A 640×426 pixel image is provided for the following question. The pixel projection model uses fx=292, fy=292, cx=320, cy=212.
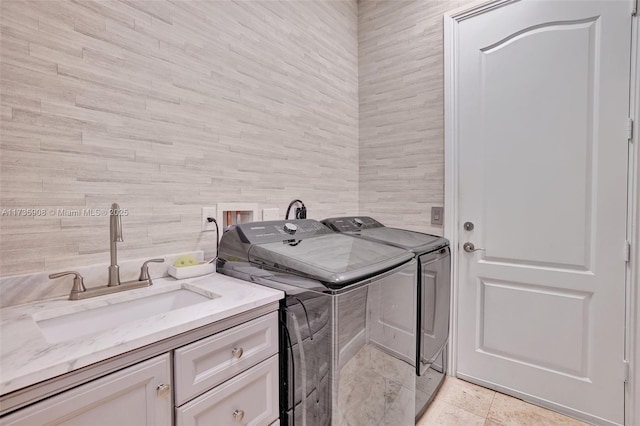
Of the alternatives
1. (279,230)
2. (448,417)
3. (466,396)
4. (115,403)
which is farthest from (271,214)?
(466,396)

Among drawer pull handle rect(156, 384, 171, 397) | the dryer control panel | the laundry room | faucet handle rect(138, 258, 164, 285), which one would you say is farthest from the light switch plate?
drawer pull handle rect(156, 384, 171, 397)

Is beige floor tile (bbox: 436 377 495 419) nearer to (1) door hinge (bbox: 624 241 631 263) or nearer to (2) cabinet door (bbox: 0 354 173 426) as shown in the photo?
(1) door hinge (bbox: 624 241 631 263)

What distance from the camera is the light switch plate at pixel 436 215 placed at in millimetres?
2074

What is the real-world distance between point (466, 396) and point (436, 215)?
117cm

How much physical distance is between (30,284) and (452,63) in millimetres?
2493

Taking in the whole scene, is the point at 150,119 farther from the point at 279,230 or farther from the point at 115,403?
the point at 115,403

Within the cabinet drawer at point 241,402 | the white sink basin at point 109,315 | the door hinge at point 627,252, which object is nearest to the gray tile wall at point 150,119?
the white sink basin at point 109,315

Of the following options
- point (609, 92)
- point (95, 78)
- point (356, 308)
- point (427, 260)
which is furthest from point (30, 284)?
point (609, 92)

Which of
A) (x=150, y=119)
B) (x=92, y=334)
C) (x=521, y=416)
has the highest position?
(x=150, y=119)

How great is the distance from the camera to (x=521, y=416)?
166cm

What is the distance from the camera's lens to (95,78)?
1.12 m

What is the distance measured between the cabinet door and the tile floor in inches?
56.8

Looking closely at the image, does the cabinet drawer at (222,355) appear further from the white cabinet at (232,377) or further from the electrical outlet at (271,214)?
the electrical outlet at (271,214)

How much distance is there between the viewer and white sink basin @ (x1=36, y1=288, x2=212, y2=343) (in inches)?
35.8
